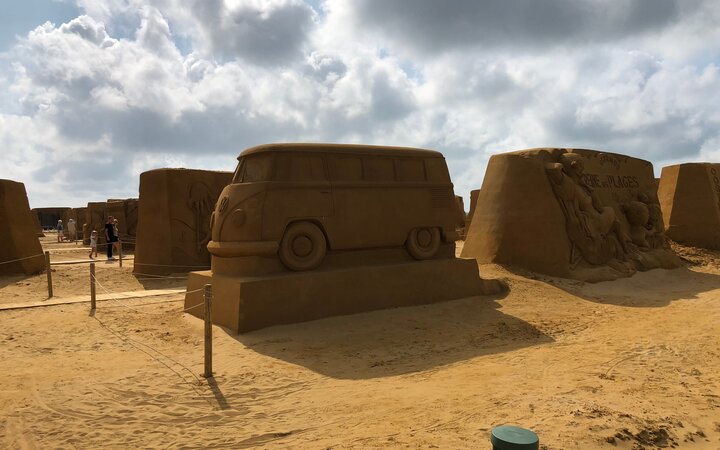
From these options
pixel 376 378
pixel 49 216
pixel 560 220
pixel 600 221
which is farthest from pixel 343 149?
pixel 49 216

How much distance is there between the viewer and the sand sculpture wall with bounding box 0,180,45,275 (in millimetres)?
11359

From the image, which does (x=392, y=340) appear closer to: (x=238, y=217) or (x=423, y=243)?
(x=423, y=243)

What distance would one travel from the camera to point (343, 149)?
7316mm

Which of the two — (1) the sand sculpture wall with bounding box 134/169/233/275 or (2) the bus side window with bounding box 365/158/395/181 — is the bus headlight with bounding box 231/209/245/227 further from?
(1) the sand sculpture wall with bounding box 134/169/233/275

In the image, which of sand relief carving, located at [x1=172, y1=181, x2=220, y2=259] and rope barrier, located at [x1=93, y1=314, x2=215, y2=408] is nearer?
rope barrier, located at [x1=93, y1=314, x2=215, y2=408]

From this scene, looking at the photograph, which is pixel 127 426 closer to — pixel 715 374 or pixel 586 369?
pixel 586 369

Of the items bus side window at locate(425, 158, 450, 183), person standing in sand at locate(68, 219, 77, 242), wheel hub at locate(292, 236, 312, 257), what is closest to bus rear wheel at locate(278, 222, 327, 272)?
wheel hub at locate(292, 236, 312, 257)

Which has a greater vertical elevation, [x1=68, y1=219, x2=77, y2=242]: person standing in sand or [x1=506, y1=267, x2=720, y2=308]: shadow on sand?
[x1=68, y1=219, x2=77, y2=242]: person standing in sand

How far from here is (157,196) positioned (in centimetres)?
1221

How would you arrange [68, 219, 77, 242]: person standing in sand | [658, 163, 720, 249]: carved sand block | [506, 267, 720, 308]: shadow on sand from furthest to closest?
[68, 219, 77, 242]: person standing in sand < [658, 163, 720, 249]: carved sand block < [506, 267, 720, 308]: shadow on sand

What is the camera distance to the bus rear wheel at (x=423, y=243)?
307 inches

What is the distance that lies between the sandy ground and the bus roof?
2405mm

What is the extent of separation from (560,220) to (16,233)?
12072 mm

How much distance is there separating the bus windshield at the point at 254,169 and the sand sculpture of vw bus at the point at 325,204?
0.01m
